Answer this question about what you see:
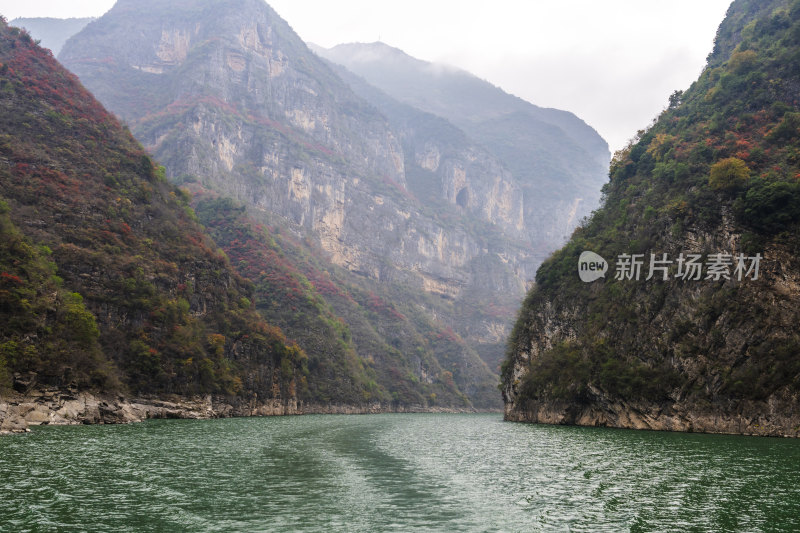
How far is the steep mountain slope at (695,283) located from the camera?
A: 49469mm

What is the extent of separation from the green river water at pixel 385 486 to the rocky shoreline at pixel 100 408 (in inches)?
246

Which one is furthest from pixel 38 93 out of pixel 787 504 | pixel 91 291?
pixel 787 504

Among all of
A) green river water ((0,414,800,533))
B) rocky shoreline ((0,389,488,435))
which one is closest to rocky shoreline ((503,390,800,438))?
green river water ((0,414,800,533))

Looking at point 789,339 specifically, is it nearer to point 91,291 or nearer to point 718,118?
point 718,118

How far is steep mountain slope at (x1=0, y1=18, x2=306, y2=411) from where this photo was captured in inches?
2064

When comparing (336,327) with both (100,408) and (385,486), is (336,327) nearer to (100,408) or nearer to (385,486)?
(100,408)

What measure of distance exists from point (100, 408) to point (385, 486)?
3902 centimetres

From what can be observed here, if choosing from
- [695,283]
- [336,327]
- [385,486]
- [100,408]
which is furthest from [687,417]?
[336,327]

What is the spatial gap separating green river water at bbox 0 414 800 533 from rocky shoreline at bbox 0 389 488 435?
20.5 feet

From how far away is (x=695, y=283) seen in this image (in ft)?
186

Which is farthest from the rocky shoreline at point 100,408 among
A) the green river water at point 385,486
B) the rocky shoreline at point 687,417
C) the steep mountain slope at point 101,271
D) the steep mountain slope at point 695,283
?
the rocky shoreline at point 687,417

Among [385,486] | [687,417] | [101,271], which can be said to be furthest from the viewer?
[101,271]

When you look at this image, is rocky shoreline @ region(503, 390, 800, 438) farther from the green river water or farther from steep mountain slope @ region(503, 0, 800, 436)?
the green river water

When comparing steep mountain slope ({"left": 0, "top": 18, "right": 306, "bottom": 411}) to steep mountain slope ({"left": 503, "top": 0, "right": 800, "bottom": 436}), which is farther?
steep mountain slope ({"left": 0, "top": 18, "right": 306, "bottom": 411})
